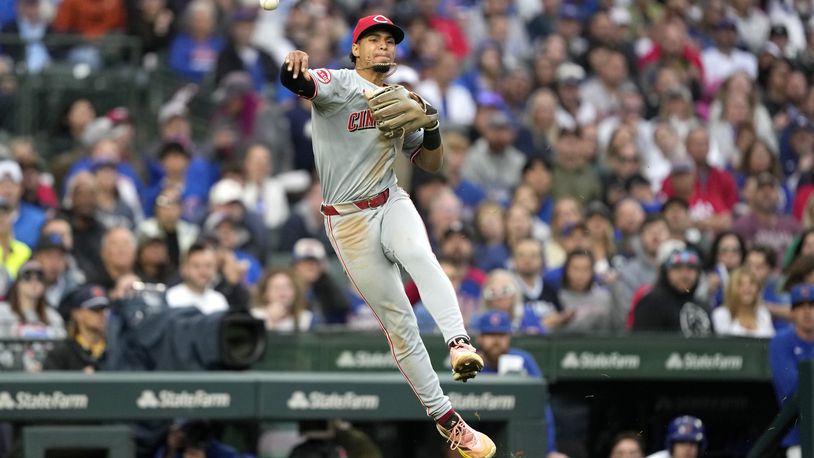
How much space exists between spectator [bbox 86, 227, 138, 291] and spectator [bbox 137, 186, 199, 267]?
867 mm

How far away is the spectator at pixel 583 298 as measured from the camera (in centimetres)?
1235

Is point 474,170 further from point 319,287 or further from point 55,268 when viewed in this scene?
point 55,268

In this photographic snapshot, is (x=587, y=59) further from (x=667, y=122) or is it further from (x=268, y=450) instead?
(x=268, y=450)

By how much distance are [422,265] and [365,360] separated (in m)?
3.76

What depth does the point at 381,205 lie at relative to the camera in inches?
311

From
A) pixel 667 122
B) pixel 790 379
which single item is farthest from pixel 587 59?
pixel 790 379

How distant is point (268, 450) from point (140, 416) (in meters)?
1.39

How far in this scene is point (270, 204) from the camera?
46.9ft

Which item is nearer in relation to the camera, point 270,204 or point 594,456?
point 594,456

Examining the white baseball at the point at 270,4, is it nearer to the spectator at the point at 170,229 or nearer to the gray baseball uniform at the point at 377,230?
the gray baseball uniform at the point at 377,230

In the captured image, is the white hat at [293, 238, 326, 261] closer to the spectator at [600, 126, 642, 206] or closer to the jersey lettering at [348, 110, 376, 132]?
the spectator at [600, 126, 642, 206]

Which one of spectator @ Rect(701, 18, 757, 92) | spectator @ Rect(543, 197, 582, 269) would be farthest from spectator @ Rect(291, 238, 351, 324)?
spectator @ Rect(701, 18, 757, 92)

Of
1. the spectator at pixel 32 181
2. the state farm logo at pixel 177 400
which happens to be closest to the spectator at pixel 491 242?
the spectator at pixel 32 181

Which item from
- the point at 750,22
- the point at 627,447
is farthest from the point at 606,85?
the point at 627,447
